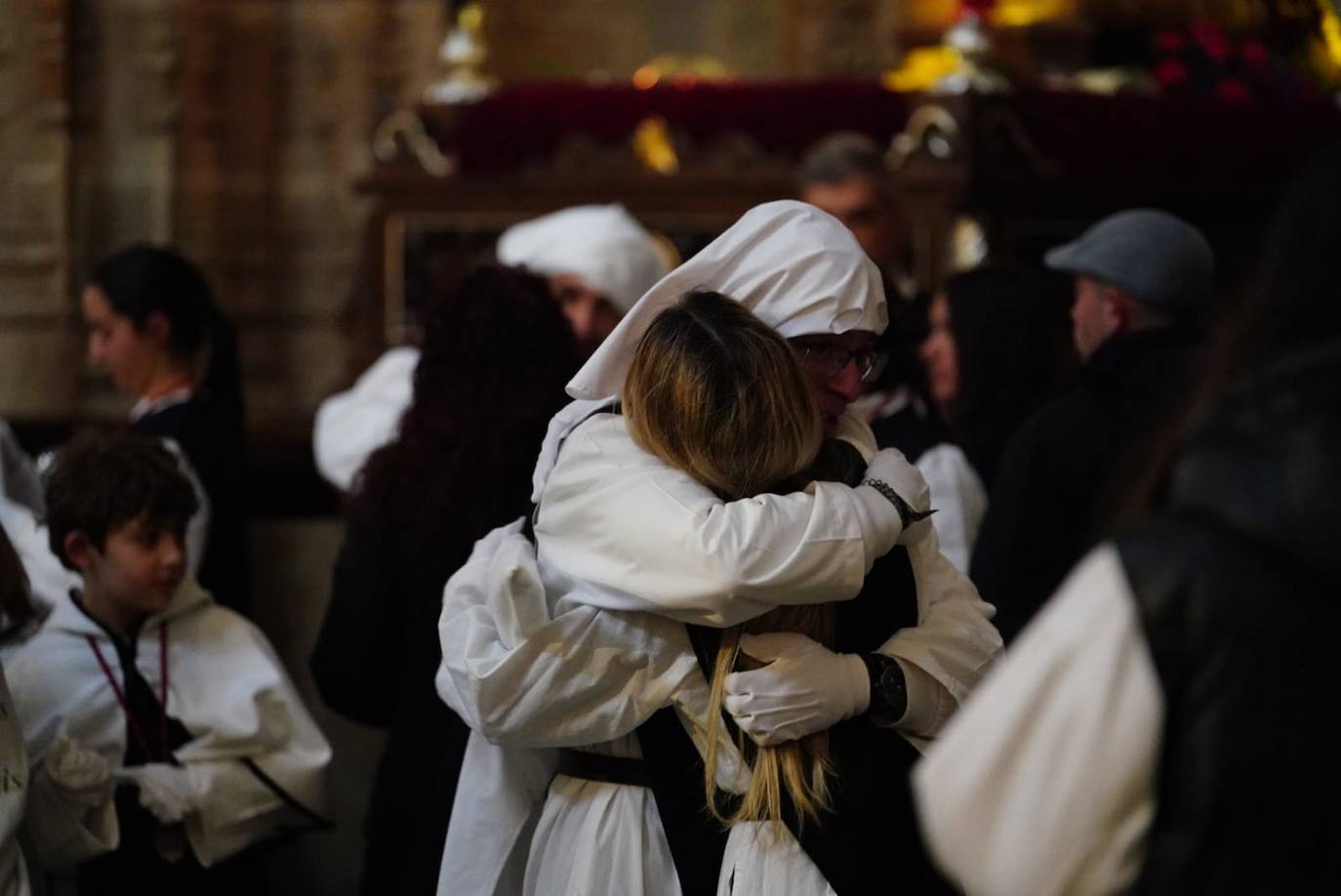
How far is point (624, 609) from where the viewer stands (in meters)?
2.88

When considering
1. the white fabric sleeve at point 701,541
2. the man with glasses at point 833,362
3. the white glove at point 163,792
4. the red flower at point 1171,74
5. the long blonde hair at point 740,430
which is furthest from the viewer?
the red flower at point 1171,74

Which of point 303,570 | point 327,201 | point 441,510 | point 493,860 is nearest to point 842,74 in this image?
point 327,201

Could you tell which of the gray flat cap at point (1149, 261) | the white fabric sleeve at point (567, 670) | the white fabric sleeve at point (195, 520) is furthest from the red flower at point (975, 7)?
the white fabric sleeve at point (567, 670)

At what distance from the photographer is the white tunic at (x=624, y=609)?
274 cm

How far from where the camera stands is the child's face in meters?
3.93

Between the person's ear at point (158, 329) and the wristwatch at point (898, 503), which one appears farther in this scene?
the person's ear at point (158, 329)

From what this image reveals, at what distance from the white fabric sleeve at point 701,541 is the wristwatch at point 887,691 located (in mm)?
128

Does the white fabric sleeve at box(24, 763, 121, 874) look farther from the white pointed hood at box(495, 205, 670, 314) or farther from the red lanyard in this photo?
the white pointed hood at box(495, 205, 670, 314)

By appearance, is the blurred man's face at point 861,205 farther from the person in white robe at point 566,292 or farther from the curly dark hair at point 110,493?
the curly dark hair at point 110,493

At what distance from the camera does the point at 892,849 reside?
2881 mm

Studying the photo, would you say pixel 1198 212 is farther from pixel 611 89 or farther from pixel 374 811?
pixel 374 811

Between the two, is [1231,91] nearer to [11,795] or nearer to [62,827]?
[62,827]

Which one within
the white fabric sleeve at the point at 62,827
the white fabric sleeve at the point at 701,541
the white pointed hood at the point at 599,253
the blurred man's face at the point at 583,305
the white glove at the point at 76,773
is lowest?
the white fabric sleeve at the point at 62,827

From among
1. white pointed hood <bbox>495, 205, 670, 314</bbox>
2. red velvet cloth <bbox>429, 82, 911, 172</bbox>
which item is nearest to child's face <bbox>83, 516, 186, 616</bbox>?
white pointed hood <bbox>495, 205, 670, 314</bbox>
